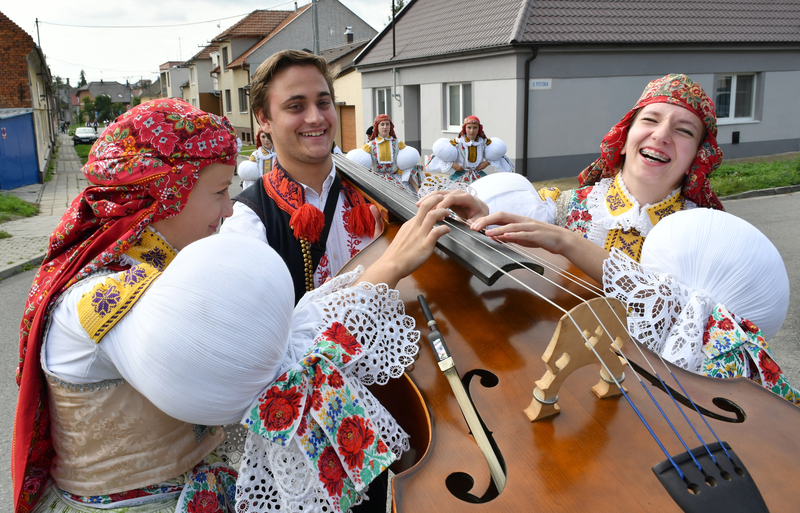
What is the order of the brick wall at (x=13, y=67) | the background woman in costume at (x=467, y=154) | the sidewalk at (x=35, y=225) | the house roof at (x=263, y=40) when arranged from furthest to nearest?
the house roof at (x=263, y=40) → the brick wall at (x=13, y=67) → the background woman in costume at (x=467, y=154) → the sidewalk at (x=35, y=225)

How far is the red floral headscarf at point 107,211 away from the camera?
3.80 feet

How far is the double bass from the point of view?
0.90m

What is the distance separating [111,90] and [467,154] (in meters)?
105

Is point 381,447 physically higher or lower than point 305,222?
lower

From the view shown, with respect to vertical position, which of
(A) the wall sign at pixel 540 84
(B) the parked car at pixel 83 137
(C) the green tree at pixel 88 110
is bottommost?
(B) the parked car at pixel 83 137

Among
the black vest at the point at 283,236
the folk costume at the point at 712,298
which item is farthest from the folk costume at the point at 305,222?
the folk costume at the point at 712,298

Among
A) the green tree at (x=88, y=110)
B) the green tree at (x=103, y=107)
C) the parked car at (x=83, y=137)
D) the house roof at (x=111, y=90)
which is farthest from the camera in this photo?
the house roof at (x=111, y=90)

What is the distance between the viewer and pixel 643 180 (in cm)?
191

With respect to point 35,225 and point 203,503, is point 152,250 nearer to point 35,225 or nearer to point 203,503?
point 203,503

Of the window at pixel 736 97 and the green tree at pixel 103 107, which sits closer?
the window at pixel 736 97

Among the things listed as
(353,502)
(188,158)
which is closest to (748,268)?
(353,502)

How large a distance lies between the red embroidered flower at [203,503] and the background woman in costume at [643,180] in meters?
1.02

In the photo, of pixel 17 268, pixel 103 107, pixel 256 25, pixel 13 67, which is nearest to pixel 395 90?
pixel 13 67

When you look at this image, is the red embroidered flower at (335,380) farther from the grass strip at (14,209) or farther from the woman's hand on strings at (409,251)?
the grass strip at (14,209)
